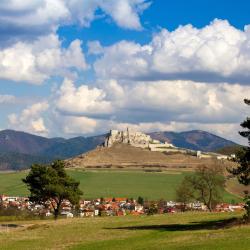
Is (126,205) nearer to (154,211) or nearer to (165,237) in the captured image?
(154,211)

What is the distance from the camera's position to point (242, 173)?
199 feet

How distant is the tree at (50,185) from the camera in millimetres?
100125

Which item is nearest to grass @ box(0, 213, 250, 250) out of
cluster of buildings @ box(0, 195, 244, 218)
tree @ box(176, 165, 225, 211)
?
cluster of buildings @ box(0, 195, 244, 218)

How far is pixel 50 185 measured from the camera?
9919cm

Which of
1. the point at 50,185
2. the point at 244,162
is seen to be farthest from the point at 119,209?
the point at 244,162

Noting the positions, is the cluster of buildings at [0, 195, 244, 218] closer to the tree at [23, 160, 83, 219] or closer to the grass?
the tree at [23, 160, 83, 219]

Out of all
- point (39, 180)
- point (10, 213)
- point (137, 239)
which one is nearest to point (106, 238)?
point (137, 239)

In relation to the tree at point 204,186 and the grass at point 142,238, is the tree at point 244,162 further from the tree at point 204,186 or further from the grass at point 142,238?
the tree at point 204,186

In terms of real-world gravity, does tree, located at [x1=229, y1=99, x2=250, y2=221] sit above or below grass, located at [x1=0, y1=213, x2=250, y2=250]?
above

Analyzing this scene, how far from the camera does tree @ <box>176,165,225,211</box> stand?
390 feet

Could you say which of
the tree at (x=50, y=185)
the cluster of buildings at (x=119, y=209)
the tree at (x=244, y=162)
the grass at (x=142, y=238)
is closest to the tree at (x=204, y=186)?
the cluster of buildings at (x=119, y=209)

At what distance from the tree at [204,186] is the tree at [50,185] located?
2874cm

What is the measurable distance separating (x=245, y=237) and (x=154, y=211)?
62215mm

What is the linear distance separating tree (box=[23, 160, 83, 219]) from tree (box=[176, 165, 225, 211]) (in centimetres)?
2874
